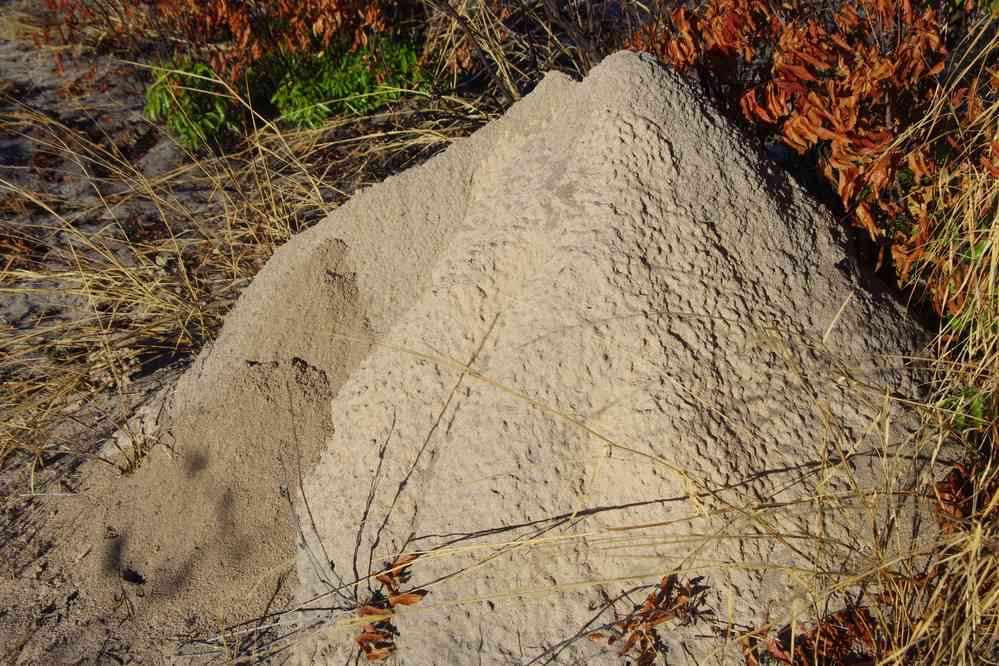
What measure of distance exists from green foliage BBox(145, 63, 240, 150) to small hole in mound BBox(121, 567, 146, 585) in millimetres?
2760

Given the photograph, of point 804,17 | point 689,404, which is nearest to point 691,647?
point 689,404

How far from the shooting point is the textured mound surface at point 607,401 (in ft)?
5.80

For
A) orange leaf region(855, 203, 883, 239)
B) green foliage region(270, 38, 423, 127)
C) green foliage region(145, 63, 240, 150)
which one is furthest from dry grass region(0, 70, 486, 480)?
orange leaf region(855, 203, 883, 239)

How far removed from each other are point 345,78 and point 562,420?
10.8ft

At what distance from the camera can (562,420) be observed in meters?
1.87

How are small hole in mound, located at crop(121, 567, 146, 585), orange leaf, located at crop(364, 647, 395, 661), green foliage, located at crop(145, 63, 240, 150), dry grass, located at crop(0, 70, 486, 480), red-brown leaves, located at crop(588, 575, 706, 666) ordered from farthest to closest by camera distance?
green foliage, located at crop(145, 63, 240, 150) < dry grass, located at crop(0, 70, 486, 480) < small hole in mound, located at crop(121, 567, 146, 585) < orange leaf, located at crop(364, 647, 395, 661) < red-brown leaves, located at crop(588, 575, 706, 666)

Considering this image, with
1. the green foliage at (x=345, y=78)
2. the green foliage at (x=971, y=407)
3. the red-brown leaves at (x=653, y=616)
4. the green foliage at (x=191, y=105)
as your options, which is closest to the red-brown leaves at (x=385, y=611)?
the red-brown leaves at (x=653, y=616)

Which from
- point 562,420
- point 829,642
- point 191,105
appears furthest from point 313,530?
point 191,105

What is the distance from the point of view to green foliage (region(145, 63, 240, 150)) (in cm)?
450

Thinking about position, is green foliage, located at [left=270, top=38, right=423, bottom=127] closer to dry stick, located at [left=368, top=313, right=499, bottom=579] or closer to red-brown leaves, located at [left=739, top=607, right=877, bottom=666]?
dry stick, located at [left=368, top=313, right=499, bottom=579]

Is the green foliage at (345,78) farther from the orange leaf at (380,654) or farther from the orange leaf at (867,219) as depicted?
the orange leaf at (380,654)

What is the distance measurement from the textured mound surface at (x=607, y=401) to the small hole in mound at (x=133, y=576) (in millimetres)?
538

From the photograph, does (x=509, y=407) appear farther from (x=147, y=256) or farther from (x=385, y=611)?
(x=147, y=256)

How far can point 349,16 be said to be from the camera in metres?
4.54
